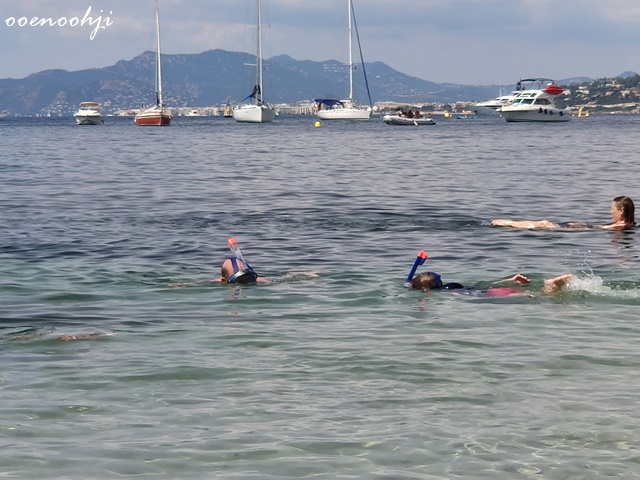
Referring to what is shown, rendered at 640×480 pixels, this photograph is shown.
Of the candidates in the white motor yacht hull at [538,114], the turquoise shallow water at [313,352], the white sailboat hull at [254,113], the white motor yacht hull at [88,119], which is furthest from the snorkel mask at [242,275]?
the white motor yacht hull at [88,119]

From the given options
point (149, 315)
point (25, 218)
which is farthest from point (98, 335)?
point (25, 218)

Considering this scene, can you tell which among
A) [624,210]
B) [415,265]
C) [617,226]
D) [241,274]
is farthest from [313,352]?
[617,226]

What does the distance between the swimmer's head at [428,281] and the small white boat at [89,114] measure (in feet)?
446

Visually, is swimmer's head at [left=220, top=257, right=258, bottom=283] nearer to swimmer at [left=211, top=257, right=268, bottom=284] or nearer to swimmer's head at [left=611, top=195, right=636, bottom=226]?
swimmer at [left=211, top=257, right=268, bottom=284]

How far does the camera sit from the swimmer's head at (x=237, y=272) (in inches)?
542

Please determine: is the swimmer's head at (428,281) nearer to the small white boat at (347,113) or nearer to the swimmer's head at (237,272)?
the swimmer's head at (237,272)

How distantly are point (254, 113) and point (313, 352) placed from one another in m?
125

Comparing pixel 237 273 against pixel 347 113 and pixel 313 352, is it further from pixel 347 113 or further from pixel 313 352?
pixel 347 113

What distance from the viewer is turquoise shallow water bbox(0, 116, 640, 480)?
7227mm

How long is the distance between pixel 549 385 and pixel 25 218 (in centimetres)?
1707

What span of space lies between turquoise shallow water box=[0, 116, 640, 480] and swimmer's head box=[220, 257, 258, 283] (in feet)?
0.71

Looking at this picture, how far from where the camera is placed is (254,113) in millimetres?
133375

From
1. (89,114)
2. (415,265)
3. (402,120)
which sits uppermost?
(89,114)

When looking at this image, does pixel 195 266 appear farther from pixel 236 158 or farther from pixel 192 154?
pixel 192 154
